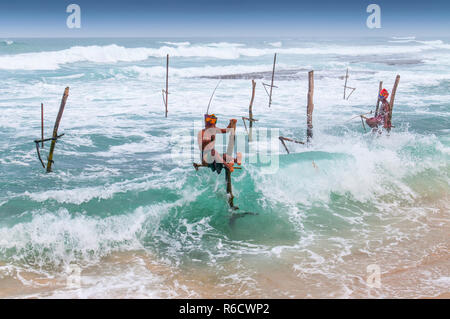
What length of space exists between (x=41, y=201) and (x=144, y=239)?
278 cm

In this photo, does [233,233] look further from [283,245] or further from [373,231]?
[373,231]

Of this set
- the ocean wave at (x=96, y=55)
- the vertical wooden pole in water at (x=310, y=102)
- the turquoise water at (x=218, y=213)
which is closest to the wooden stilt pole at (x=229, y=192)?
the turquoise water at (x=218, y=213)

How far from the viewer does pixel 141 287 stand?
661cm

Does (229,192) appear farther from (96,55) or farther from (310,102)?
(96,55)

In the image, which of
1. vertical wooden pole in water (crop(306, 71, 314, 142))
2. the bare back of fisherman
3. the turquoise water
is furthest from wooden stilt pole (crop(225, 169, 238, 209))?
vertical wooden pole in water (crop(306, 71, 314, 142))

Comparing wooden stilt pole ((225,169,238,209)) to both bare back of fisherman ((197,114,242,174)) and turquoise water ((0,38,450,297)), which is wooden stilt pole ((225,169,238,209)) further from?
bare back of fisherman ((197,114,242,174))

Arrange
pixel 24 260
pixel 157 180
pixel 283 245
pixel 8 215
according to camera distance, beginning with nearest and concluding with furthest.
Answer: pixel 24 260 → pixel 283 245 → pixel 8 215 → pixel 157 180

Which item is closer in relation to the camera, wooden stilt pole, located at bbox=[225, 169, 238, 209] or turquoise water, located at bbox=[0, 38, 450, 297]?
turquoise water, located at bbox=[0, 38, 450, 297]

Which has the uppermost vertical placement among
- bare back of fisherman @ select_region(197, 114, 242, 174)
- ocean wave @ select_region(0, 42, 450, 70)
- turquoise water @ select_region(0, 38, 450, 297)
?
ocean wave @ select_region(0, 42, 450, 70)

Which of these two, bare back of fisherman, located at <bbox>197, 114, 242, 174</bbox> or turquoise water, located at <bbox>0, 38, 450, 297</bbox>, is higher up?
bare back of fisherman, located at <bbox>197, 114, 242, 174</bbox>

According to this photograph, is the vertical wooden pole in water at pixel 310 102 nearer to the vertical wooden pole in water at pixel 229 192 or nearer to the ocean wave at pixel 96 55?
the vertical wooden pole in water at pixel 229 192
